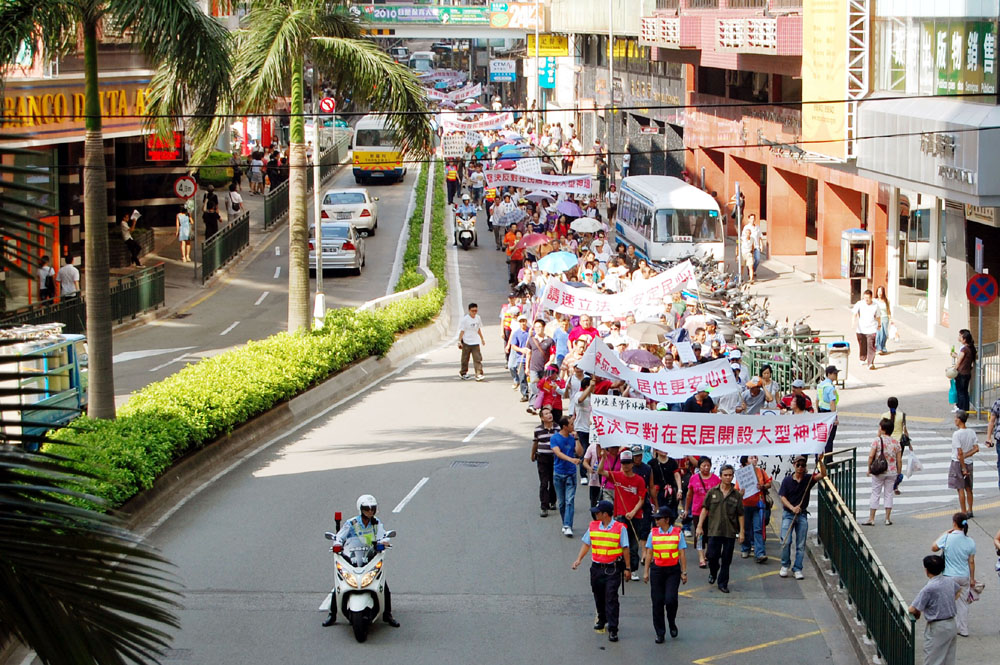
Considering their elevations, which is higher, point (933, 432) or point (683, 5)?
point (683, 5)

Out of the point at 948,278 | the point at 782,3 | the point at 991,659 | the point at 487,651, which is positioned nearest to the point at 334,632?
the point at 487,651

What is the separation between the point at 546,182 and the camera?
4238 cm

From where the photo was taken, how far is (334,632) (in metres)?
13.2

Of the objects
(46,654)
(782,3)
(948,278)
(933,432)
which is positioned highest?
(782,3)

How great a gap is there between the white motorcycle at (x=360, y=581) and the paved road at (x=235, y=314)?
13.0 metres

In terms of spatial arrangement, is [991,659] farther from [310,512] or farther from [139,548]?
[139,548]

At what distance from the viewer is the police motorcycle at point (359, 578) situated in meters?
12.8

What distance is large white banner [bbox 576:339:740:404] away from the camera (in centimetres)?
1791

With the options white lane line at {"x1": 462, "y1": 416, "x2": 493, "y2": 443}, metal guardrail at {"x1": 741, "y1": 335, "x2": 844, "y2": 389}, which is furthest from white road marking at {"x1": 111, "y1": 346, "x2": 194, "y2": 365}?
metal guardrail at {"x1": 741, "y1": 335, "x2": 844, "y2": 389}

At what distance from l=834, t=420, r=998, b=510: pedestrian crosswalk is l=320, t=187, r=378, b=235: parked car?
26992 millimetres

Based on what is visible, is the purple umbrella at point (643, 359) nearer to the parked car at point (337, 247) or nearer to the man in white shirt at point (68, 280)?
the man in white shirt at point (68, 280)

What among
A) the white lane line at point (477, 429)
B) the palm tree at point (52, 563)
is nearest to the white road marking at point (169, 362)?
the white lane line at point (477, 429)

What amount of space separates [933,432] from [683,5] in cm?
3285

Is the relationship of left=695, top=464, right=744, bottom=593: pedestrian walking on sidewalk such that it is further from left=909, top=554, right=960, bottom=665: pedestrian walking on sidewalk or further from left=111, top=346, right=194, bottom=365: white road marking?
left=111, top=346, right=194, bottom=365: white road marking
